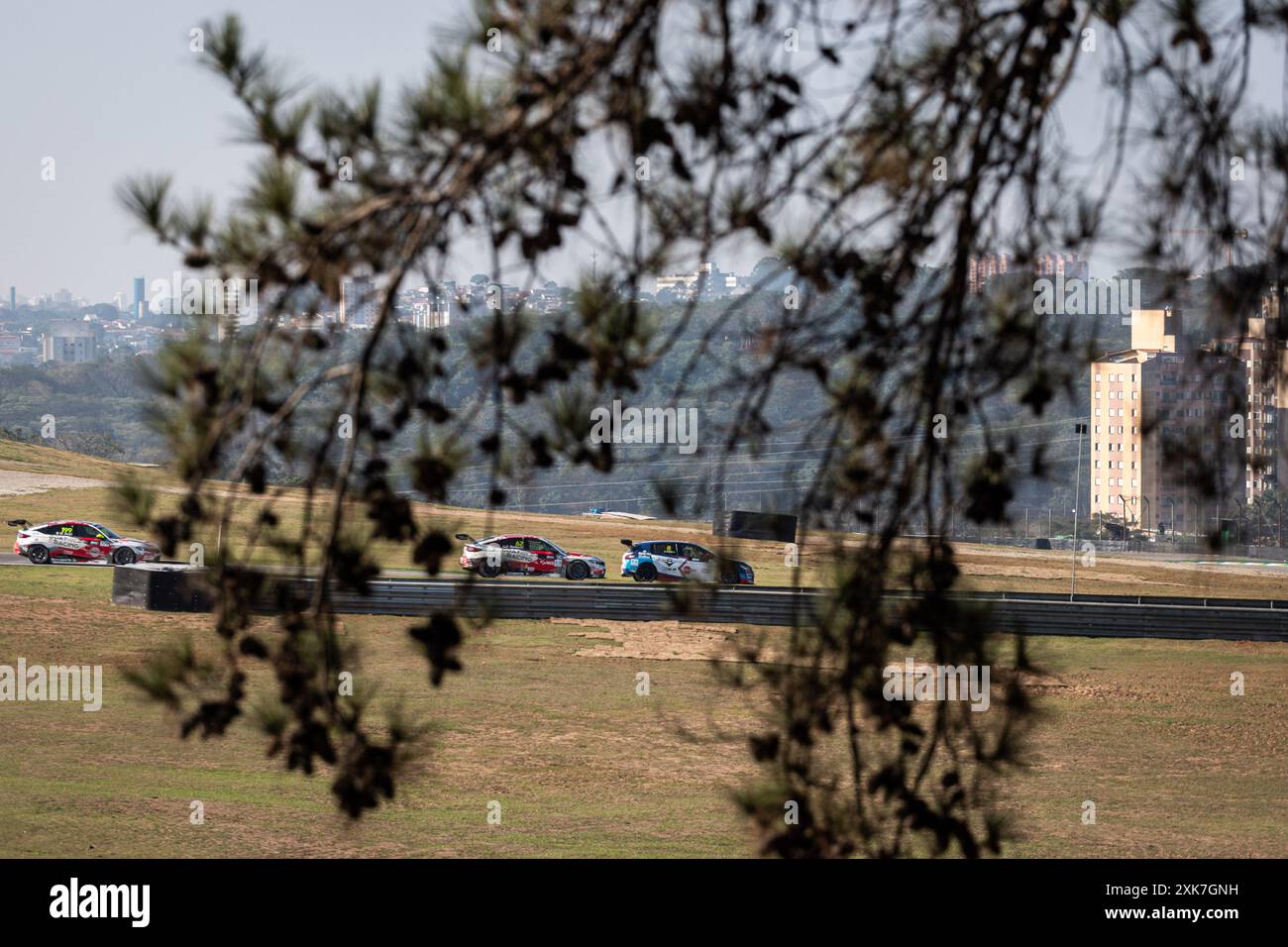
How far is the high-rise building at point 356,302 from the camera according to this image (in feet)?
13.2

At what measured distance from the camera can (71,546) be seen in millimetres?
34500

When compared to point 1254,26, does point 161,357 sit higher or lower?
lower

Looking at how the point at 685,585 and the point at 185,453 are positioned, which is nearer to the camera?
the point at 185,453

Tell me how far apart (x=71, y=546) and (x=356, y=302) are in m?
33.1

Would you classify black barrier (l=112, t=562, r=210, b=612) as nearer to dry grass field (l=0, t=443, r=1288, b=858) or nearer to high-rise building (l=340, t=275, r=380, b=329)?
dry grass field (l=0, t=443, r=1288, b=858)

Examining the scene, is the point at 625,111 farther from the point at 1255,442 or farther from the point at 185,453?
the point at 1255,442

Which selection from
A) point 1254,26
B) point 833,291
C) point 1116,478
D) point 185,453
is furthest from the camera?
point 1116,478

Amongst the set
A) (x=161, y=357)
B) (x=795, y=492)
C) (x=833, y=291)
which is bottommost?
(x=795, y=492)

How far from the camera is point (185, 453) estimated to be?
3.82m

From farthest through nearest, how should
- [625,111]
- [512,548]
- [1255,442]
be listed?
[512,548], [1255,442], [625,111]

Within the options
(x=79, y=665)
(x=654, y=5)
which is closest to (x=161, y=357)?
(x=654, y=5)

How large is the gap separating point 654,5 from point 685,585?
6.15ft

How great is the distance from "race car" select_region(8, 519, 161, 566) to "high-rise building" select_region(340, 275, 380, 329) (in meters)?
32.0

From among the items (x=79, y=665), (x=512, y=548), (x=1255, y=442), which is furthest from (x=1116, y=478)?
(x=1255, y=442)
